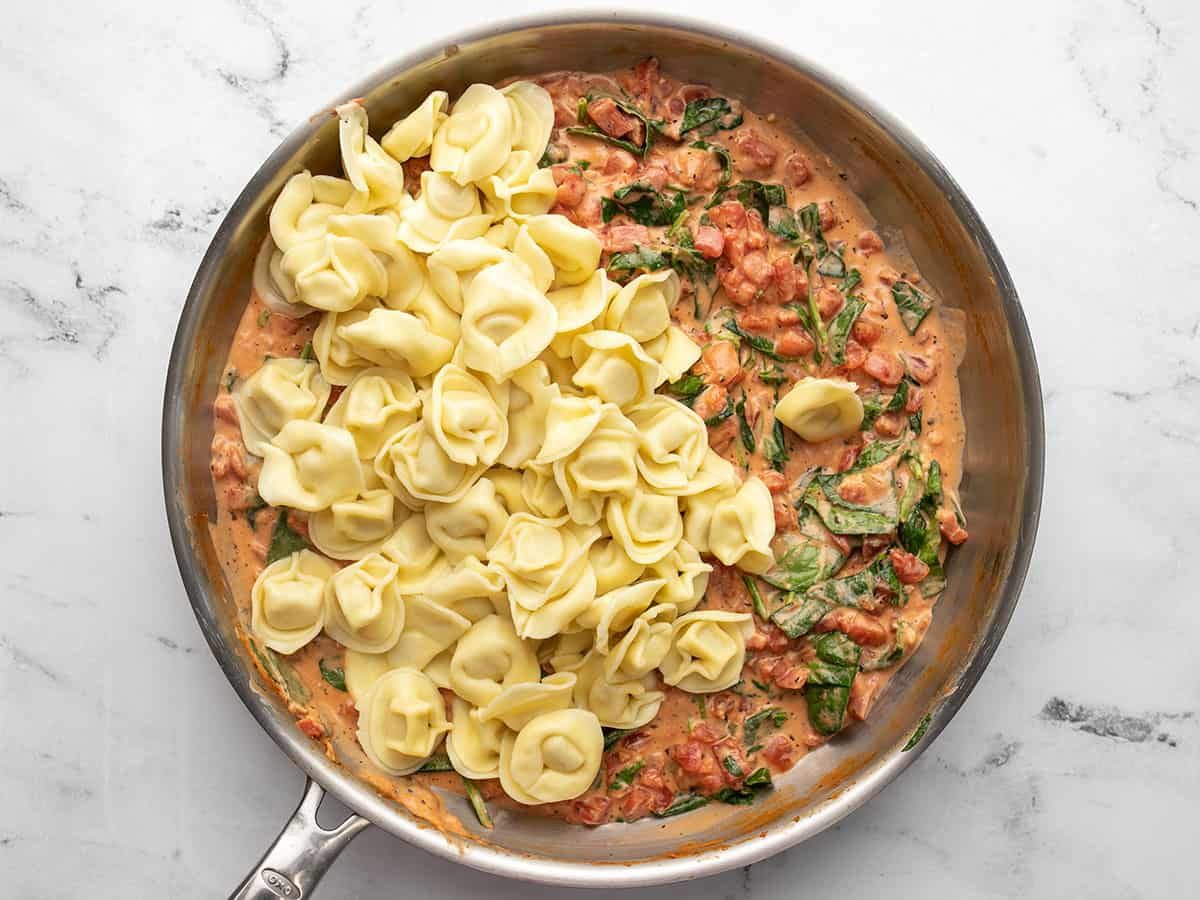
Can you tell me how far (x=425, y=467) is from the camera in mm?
3643

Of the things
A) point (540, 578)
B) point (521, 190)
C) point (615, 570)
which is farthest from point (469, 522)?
point (521, 190)

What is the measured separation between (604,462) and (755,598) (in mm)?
776

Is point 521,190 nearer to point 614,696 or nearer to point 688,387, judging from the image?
point 688,387

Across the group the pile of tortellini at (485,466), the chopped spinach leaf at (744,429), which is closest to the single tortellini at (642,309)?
the pile of tortellini at (485,466)

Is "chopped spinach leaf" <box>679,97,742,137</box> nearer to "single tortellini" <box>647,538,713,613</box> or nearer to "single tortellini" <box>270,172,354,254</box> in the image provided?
"single tortellini" <box>270,172,354,254</box>

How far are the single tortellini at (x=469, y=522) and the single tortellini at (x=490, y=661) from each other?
0.88 ft

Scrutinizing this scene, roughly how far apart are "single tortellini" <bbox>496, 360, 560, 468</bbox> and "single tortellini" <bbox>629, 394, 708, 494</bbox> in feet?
1.04

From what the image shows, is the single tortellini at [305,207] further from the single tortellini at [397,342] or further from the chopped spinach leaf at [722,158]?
the chopped spinach leaf at [722,158]

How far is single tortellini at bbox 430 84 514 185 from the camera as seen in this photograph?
12.0ft

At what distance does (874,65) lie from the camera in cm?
405

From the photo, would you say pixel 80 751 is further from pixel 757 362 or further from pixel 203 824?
pixel 757 362

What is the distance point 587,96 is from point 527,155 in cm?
36

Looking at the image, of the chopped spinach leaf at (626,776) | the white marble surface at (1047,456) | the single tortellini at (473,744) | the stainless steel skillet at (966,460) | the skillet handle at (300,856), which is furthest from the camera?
the white marble surface at (1047,456)

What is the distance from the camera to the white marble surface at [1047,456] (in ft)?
13.1
